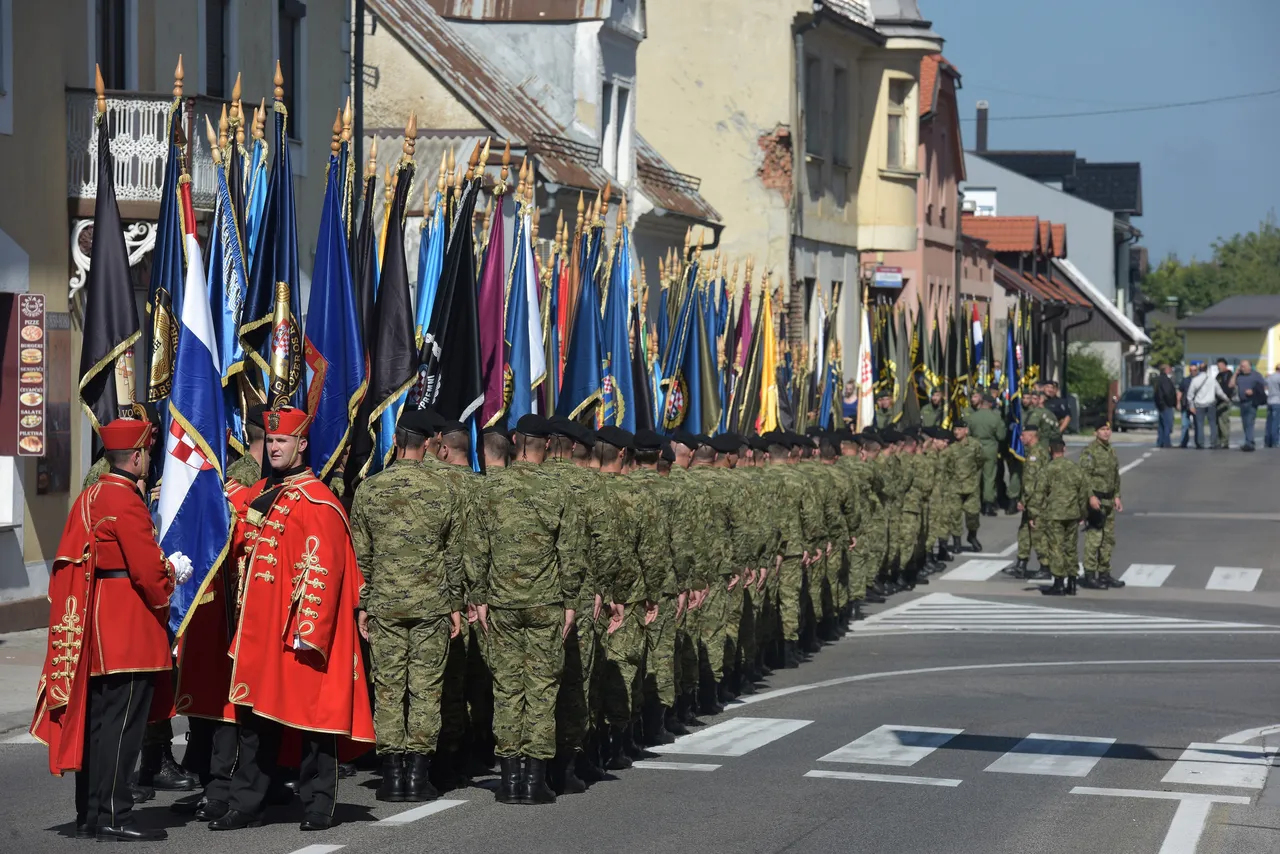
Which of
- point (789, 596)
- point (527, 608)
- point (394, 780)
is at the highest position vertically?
point (527, 608)

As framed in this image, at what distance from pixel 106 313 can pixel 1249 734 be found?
7.73 meters

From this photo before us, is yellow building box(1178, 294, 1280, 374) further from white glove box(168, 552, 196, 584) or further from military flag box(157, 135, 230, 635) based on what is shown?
white glove box(168, 552, 196, 584)

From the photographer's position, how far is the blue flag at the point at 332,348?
39.7 feet

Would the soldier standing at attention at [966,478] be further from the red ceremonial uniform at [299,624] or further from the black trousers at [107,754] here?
the black trousers at [107,754]

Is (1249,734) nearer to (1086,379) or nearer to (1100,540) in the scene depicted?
(1100,540)

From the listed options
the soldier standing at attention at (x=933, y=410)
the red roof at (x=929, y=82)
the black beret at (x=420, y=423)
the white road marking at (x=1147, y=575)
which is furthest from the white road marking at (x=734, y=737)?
the red roof at (x=929, y=82)

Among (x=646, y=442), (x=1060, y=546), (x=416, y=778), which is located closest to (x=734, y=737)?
(x=646, y=442)

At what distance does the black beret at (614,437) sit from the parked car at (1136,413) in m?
56.0

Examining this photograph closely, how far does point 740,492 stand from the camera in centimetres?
1455

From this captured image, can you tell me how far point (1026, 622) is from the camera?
779 inches

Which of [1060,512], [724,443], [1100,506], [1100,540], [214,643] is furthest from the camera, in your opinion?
[1100,540]

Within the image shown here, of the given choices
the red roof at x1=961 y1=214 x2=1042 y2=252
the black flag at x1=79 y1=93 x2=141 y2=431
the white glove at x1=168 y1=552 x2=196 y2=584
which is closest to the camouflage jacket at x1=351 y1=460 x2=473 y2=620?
the white glove at x1=168 y1=552 x2=196 y2=584

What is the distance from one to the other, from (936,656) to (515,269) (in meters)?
4.87

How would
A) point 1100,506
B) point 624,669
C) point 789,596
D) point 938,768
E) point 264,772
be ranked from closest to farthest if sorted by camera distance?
point 264,772 → point 938,768 → point 624,669 → point 789,596 → point 1100,506
